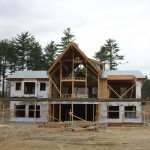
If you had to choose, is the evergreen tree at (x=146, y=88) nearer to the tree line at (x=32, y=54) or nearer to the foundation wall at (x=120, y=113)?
the tree line at (x=32, y=54)

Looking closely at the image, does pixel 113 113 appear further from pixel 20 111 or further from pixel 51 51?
pixel 51 51

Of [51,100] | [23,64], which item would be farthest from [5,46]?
[51,100]

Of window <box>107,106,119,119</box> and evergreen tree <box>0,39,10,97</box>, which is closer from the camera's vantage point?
window <box>107,106,119,119</box>

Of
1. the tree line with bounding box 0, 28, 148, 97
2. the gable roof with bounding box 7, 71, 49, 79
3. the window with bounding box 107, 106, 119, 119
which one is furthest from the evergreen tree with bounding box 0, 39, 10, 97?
the window with bounding box 107, 106, 119, 119

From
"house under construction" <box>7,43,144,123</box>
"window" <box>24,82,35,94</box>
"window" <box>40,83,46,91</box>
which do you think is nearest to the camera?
"house under construction" <box>7,43,144,123</box>

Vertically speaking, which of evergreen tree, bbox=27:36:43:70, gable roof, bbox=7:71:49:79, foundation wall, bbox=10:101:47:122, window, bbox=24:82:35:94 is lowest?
foundation wall, bbox=10:101:47:122

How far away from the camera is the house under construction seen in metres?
44.5

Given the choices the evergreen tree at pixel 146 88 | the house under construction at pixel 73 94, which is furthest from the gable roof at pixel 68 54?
the evergreen tree at pixel 146 88

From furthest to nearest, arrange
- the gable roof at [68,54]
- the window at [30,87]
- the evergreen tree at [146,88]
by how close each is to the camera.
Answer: the evergreen tree at [146,88], the window at [30,87], the gable roof at [68,54]

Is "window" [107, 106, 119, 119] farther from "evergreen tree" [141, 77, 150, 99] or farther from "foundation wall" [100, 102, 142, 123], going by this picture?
"evergreen tree" [141, 77, 150, 99]

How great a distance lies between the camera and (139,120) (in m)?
44.5

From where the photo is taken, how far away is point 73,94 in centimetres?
4481

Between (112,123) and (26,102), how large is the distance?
471 inches

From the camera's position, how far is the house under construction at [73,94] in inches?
1752
